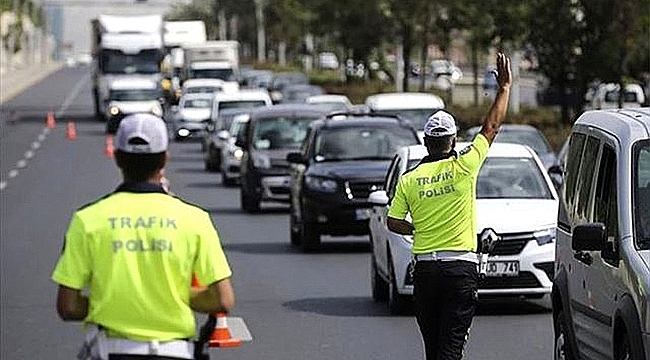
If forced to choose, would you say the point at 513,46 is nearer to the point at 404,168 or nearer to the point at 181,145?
the point at 181,145

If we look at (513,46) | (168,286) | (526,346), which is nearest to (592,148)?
(526,346)

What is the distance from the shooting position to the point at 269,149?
29344mm

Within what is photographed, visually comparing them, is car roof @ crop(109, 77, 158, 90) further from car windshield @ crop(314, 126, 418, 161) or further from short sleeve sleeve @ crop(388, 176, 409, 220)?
short sleeve sleeve @ crop(388, 176, 409, 220)

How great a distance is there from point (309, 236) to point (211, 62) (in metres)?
53.6

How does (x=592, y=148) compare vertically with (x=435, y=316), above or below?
above

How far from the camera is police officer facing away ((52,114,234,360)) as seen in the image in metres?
6.55

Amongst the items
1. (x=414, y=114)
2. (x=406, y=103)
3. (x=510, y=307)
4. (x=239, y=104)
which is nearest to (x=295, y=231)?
(x=510, y=307)

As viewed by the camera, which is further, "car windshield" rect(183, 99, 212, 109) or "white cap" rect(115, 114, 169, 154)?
"car windshield" rect(183, 99, 212, 109)

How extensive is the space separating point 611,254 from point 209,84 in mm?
53276

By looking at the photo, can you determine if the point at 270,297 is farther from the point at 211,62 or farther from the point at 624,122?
the point at 211,62

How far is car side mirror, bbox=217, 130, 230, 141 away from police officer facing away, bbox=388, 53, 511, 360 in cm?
2813

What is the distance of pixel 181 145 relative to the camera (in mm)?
55594

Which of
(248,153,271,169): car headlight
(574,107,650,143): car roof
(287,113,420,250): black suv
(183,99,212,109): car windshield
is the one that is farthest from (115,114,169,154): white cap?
(183,99,212,109): car windshield

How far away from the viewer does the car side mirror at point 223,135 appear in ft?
127
